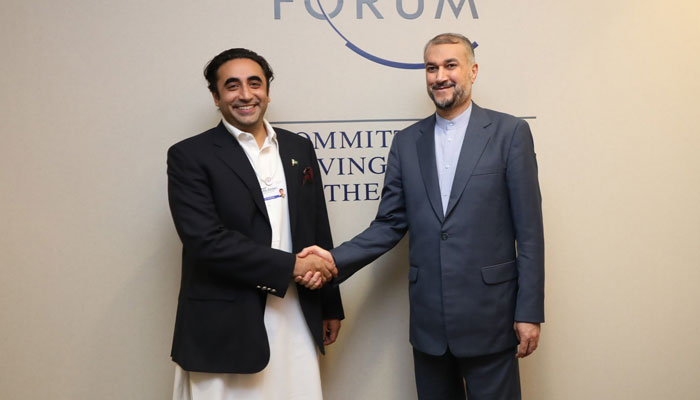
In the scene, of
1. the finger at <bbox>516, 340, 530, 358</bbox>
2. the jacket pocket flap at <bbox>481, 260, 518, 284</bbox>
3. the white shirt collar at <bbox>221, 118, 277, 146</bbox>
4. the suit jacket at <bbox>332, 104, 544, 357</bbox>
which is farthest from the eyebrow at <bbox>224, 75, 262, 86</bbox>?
the finger at <bbox>516, 340, 530, 358</bbox>

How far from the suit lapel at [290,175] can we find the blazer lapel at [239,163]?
0.11 m

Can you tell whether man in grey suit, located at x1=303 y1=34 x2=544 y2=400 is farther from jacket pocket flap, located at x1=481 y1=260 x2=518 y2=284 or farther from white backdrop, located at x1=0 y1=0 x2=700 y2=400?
white backdrop, located at x1=0 y1=0 x2=700 y2=400

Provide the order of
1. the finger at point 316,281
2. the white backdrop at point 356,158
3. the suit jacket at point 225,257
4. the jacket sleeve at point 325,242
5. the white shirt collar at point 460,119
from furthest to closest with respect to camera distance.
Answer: the white backdrop at point 356,158, the jacket sleeve at point 325,242, the white shirt collar at point 460,119, the finger at point 316,281, the suit jacket at point 225,257

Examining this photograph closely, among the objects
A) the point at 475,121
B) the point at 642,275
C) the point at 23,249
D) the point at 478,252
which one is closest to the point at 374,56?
the point at 475,121

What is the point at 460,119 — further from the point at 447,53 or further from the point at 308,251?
the point at 308,251

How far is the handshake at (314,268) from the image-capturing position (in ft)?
6.84

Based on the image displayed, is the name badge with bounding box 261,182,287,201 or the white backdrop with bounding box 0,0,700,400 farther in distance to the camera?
the white backdrop with bounding box 0,0,700,400

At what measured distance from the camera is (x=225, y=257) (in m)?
2.00

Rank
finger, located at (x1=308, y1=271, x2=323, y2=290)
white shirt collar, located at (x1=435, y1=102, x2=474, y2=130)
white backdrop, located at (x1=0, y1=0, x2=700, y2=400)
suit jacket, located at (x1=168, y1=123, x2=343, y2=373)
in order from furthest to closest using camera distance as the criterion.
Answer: white backdrop, located at (x1=0, y1=0, x2=700, y2=400)
white shirt collar, located at (x1=435, y1=102, x2=474, y2=130)
finger, located at (x1=308, y1=271, x2=323, y2=290)
suit jacket, located at (x1=168, y1=123, x2=343, y2=373)

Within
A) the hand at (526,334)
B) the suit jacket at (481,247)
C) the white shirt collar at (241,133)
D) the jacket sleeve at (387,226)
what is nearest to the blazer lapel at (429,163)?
the suit jacket at (481,247)

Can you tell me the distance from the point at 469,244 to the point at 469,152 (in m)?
0.35

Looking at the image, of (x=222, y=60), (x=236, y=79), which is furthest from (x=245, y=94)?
(x=222, y=60)

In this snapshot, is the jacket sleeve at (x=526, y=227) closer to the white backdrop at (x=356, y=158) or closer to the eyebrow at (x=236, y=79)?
the white backdrop at (x=356, y=158)

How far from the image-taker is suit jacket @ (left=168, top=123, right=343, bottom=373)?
6.59ft
